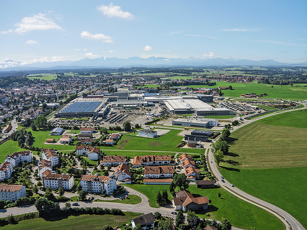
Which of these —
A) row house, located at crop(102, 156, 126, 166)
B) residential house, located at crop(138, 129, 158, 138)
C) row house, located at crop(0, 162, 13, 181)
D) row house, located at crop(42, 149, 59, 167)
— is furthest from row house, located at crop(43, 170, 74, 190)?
residential house, located at crop(138, 129, 158, 138)

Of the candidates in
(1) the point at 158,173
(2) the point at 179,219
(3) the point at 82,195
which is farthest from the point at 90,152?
(2) the point at 179,219

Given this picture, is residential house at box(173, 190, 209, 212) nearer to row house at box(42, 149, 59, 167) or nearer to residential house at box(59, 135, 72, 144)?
row house at box(42, 149, 59, 167)

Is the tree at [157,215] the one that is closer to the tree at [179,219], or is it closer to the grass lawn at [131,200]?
the tree at [179,219]

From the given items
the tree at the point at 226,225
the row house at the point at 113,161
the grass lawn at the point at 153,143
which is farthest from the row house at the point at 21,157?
the tree at the point at 226,225

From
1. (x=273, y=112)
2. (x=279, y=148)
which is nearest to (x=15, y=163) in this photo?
(x=279, y=148)

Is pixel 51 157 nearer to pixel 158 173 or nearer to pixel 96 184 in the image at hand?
pixel 96 184

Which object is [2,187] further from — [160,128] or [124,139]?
[160,128]
